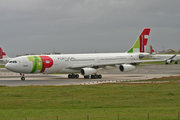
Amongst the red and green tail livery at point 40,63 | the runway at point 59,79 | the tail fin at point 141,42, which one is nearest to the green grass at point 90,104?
the runway at point 59,79

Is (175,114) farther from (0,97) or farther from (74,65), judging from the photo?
(74,65)

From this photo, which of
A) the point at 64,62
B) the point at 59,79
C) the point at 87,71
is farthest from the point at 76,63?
the point at 59,79

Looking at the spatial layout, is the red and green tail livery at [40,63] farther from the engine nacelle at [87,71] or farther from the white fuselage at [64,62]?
the engine nacelle at [87,71]

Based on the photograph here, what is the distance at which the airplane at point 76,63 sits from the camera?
5069 cm

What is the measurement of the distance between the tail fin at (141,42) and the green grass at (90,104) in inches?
1159

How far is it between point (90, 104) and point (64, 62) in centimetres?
2754

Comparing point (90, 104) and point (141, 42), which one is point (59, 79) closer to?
point (141, 42)

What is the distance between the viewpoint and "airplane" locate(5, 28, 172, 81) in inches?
1996

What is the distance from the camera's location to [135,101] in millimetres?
29047

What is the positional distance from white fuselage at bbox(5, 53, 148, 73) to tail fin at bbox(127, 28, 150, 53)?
2.18 meters

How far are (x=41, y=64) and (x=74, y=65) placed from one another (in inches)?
278

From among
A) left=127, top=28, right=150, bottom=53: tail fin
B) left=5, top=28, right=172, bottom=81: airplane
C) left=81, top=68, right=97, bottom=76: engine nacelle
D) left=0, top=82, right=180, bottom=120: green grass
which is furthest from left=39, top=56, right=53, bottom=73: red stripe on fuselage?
left=127, top=28, right=150, bottom=53: tail fin

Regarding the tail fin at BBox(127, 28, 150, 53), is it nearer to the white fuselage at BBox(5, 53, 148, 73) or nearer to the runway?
the white fuselage at BBox(5, 53, 148, 73)

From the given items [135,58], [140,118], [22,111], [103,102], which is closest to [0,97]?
[22,111]
